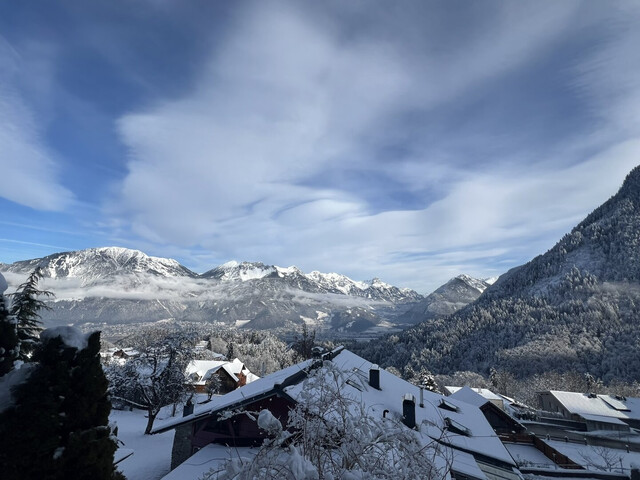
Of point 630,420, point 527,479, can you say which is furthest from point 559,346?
point 527,479

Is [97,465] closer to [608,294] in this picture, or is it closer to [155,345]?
[155,345]

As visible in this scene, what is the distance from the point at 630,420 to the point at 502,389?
39.5 meters

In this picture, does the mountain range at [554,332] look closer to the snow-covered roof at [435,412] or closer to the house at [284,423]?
the snow-covered roof at [435,412]

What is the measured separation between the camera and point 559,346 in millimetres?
128500

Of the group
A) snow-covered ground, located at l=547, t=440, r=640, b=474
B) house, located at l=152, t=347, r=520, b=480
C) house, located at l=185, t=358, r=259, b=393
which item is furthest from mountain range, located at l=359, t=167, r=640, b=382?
house, located at l=152, t=347, r=520, b=480

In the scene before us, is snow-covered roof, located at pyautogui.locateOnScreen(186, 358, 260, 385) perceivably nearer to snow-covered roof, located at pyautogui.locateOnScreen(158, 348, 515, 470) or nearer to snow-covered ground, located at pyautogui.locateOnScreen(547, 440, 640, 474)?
snow-covered roof, located at pyautogui.locateOnScreen(158, 348, 515, 470)

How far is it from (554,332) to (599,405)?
362 feet

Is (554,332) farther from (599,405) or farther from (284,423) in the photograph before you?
(284,423)

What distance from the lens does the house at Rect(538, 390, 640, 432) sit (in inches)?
1865

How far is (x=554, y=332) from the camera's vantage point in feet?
474

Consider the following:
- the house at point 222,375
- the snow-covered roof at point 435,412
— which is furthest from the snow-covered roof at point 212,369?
the snow-covered roof at point 435,412

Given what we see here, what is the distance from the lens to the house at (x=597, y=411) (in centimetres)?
4738

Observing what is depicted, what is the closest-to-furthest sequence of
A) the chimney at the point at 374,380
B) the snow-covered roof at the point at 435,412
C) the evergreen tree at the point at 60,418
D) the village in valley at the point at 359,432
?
1. the village in valley at the point at 359,432
2. the evergreen tree at the point at 60,418
3. the snow-covered roof at the point at 435,412
4. the chimney at the point at 374,380

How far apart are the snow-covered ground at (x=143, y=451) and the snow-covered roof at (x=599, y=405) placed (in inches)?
2132
